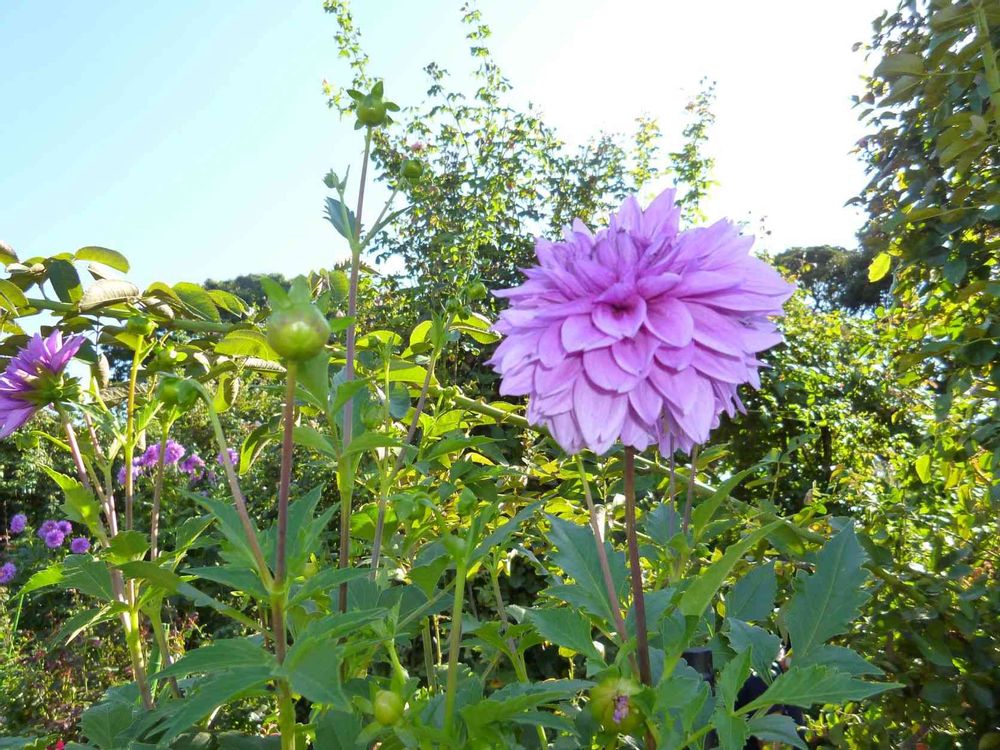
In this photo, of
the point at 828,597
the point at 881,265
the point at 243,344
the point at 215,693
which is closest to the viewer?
the point at 215,693

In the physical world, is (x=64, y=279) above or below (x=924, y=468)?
below

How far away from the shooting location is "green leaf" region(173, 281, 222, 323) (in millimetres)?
1242

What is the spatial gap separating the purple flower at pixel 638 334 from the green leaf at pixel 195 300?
81cm

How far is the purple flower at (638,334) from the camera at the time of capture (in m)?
0.55

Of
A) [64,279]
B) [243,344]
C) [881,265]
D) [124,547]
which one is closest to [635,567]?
[124,547]

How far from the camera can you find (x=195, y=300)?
4.10ft

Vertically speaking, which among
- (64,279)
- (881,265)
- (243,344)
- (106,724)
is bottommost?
(106,724)

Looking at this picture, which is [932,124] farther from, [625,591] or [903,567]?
[625,591]

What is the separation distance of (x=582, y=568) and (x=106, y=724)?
0.48 m

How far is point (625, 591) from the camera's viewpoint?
68 cm

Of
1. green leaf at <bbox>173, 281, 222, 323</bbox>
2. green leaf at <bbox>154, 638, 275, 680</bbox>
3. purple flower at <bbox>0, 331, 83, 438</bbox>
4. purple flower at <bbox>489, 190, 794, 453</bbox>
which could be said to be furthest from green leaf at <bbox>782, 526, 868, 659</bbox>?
green leaf at <bbox>173, 281, 222, 323</bbox>

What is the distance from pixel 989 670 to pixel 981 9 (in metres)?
1.05

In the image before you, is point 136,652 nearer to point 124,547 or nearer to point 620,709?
point 124,547

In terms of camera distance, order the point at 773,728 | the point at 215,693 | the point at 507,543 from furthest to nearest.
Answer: the point at 507,543 < the point at 773,728 < the point at 215,693
